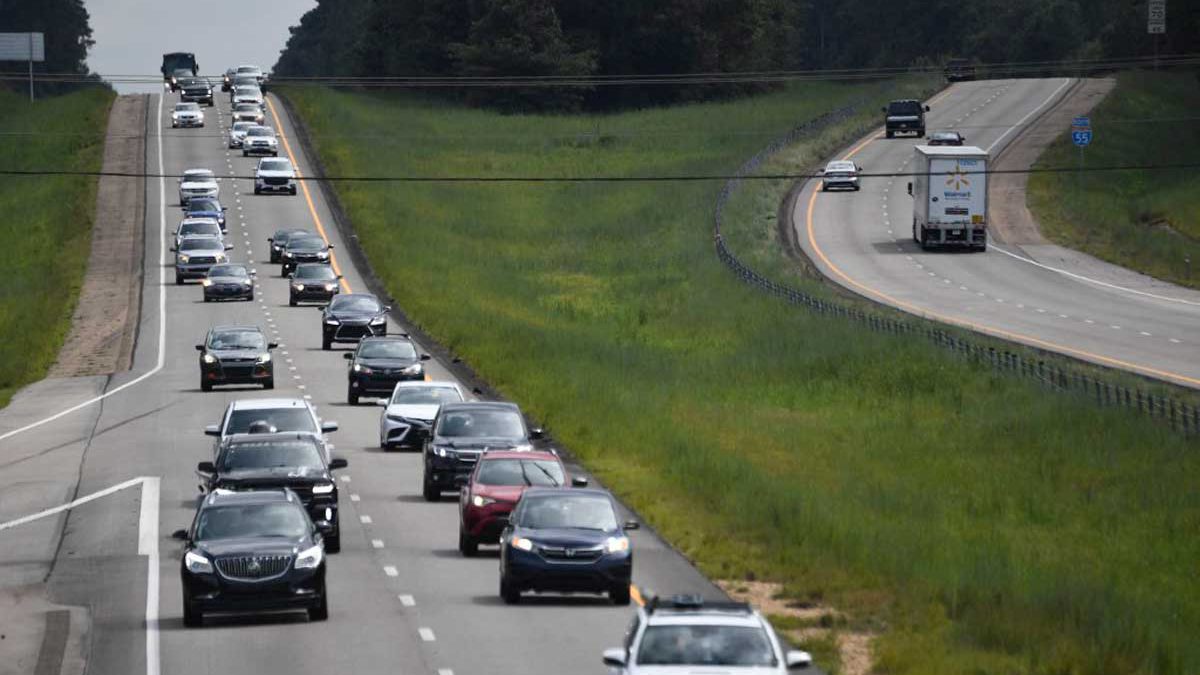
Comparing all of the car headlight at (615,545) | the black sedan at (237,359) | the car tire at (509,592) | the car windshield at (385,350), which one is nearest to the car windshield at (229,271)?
the black sedan at (237,359)

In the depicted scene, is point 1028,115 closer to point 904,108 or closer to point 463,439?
point 904,108

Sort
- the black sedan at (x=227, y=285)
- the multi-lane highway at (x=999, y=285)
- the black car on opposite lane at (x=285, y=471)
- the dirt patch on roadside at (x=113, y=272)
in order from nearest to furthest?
the black car on opposite lane at (x=285, y=471)
the multi-lane highway at (x=999, y=285)
the dirt patch on roadside at (x=113, y=272)
the black sedan at (x=227, y=285)

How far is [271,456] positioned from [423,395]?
1158cm

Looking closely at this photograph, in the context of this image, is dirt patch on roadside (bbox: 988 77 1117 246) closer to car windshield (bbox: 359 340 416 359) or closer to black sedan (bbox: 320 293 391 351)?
black sedan (bbox: 320 293 391 351)

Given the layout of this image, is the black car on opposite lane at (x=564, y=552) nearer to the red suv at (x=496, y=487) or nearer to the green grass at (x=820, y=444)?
the green grass at (x=820, y=444)

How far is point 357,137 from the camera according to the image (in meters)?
120

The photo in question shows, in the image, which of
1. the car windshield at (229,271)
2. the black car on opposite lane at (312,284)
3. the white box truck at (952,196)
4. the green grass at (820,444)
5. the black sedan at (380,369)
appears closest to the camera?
the green grass at (820,444)

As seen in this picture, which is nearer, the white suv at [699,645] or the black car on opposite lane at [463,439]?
the white suv at [699,645]

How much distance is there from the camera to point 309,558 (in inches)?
935

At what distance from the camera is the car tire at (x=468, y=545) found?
1151 inches

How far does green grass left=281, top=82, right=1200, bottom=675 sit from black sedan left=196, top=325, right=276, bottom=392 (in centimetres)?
592

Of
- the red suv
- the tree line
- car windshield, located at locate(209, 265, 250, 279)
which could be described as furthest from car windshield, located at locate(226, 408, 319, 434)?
the tree line

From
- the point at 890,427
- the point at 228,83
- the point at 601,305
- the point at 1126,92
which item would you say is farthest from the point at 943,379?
the point at 228,83

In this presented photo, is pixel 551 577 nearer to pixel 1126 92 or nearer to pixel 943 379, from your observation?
pixel 943 379
